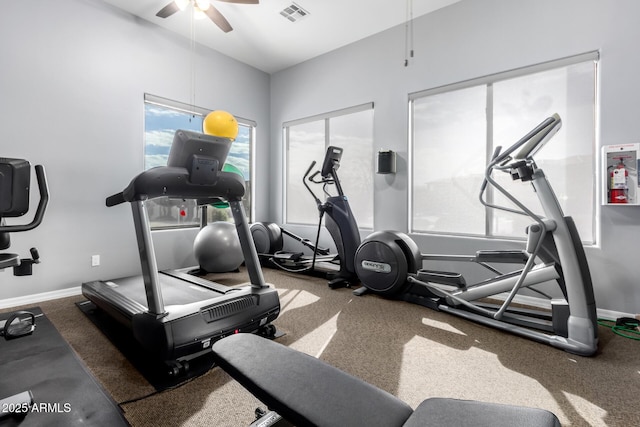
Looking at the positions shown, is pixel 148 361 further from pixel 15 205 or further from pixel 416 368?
pixel 416 368

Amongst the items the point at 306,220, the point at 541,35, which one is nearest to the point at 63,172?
the point at 306,220

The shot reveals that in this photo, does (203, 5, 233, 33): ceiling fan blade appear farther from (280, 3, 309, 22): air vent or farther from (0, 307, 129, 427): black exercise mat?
(0, 307, 129, 427): black exercise mat

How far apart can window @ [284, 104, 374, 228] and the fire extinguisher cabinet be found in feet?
8.38

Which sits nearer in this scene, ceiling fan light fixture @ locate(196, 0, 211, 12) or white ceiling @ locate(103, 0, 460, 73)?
ceiling fan light fixture @ locate(196, 0, 211, 12)

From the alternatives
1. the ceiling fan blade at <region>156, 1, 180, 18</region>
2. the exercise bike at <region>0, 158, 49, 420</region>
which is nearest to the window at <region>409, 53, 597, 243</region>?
the ceiling fan blade at <region>156, 1, 180, 18</region>

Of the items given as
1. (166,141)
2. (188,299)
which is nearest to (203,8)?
(166,141)

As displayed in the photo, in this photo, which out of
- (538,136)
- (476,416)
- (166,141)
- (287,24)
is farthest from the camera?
(166,141)

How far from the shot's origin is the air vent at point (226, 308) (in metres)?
2.06

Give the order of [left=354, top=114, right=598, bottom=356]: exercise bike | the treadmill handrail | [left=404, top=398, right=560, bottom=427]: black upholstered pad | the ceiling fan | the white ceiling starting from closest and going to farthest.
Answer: [left=404, top=398, right=560, bottom=427]: black upholstered pad → the treadmill handrail → [left=354, top=114, right=598, bottom=356]: exercise bike → the ceiling fan → the white ceiling

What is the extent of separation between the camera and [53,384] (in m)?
1.69

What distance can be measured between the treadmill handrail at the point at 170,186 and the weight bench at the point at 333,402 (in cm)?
160

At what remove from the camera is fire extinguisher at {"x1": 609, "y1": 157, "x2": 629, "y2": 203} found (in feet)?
8.87

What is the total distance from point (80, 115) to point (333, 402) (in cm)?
426

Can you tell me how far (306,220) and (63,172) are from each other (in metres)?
3.30
